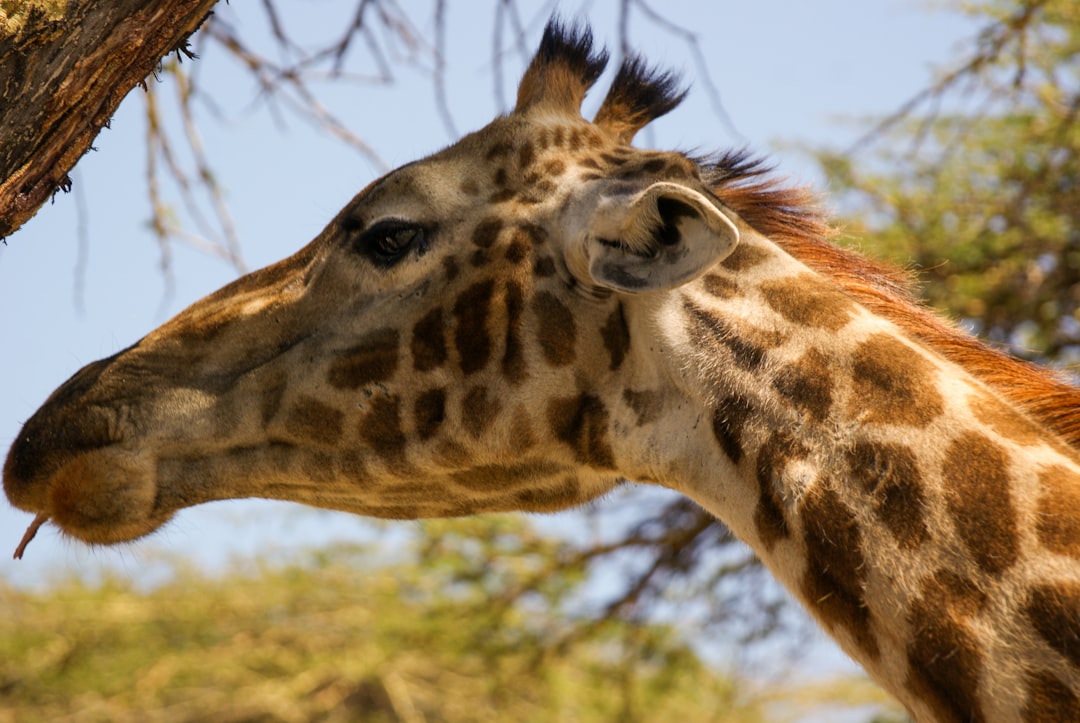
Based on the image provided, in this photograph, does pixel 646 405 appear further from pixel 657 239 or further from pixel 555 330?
pixel 657 239

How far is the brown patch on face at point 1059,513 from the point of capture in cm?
267

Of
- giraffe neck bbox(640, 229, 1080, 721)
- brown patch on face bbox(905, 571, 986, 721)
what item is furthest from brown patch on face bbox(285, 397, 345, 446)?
brown patch on face bbox(905, 571, 986, 721)

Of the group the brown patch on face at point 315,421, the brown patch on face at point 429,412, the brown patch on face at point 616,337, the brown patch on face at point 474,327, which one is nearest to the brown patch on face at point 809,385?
the brown patch on face at point 616,337

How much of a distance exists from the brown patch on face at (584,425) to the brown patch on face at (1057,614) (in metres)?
1.08

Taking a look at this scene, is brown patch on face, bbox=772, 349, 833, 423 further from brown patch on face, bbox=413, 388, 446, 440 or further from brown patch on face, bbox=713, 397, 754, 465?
brown patch on face, bbox=413, 388, 446, 440

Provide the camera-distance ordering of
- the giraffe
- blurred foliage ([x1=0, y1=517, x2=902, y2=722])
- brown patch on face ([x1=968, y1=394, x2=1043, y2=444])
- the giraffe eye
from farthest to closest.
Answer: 1. blurred foliage ([x1=0, y1=517, x2=902, y2=722])
2. the giraffe eye
3. brown patch on face ([x1=968, y1=394, x2=1043, y2=444])
4. the giraffe

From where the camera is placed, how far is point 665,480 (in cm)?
317

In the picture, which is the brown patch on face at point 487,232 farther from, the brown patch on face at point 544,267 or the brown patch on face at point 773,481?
the brown patch on face at point 773,481

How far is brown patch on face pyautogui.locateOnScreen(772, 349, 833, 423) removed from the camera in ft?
9.67

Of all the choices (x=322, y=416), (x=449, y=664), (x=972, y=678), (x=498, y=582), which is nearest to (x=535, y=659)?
(x=498, y=582)

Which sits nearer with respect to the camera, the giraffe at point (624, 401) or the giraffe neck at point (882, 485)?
the giraffe neck at point (882, 485)

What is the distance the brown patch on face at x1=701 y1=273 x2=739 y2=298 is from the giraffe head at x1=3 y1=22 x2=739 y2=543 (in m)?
0.15

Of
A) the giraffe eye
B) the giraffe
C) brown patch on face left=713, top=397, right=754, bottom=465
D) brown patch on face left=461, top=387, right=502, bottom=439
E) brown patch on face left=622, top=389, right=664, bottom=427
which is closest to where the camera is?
the giraffe

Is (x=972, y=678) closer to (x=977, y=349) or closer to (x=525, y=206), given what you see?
(x=977, y=349)
